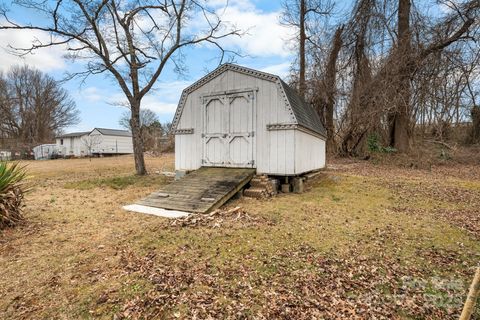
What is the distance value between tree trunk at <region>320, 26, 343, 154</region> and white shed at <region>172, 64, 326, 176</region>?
8920mm

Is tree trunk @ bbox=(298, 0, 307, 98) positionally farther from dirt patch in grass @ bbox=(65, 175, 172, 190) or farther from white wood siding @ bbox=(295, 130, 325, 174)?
dirt patch in grass @ bbox=(65, 175, 172, 190)

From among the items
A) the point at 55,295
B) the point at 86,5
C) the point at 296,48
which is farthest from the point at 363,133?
the point at 55,295

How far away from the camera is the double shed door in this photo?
8469 millimetres

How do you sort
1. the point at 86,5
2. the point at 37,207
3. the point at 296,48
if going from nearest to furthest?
the point at 37,207 → the point at 86,5 → the point at 296,48

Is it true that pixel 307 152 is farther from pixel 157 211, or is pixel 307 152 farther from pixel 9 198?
pixel 9 198

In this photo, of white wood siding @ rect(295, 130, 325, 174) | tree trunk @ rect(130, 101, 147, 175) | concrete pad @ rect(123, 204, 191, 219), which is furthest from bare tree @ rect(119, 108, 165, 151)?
concrete pad @ rect(123, 204, 191, 219)

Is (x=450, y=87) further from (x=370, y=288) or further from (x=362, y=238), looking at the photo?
(x=370, y=288)

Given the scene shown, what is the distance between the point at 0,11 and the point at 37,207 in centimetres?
863

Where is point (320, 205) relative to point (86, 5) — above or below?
below

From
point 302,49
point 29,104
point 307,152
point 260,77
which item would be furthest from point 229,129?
point 29,104

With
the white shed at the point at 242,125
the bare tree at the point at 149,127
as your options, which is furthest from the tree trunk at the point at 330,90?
the bare tree at the point at 149,127

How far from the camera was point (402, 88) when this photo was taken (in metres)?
13.2

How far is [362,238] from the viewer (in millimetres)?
4621

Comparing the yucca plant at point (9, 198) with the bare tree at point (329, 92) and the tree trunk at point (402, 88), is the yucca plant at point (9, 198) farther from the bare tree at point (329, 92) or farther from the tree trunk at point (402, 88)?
the bare tree at point (329, 92)
